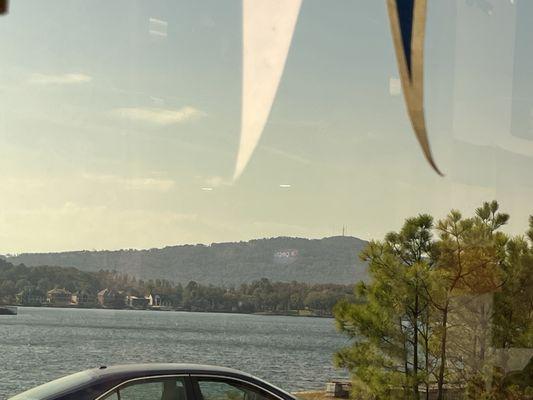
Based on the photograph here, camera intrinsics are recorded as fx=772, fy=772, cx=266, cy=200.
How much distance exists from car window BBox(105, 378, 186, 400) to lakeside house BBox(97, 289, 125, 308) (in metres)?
7.94

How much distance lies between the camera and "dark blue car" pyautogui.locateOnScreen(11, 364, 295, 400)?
3.26 metres

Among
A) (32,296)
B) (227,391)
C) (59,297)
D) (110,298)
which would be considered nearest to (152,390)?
(227,391)

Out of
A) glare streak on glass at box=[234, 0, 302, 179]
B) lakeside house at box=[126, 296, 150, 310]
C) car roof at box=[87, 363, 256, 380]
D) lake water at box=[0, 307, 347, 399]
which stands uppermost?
glare streak on glass at box=[234, 0, 302, 179]

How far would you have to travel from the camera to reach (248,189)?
54.3ft

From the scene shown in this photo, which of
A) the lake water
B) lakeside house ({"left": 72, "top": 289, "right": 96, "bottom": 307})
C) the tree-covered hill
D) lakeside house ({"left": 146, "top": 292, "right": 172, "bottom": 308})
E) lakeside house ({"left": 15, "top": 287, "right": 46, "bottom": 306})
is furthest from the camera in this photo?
the lake water

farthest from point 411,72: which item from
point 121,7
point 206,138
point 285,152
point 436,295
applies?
point 285,152

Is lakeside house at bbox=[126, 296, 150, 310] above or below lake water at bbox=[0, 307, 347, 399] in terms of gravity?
above

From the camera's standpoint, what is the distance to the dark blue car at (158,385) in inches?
128

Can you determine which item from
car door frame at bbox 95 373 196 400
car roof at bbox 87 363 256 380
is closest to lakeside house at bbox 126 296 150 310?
car roof at bbox 87 363 256 380

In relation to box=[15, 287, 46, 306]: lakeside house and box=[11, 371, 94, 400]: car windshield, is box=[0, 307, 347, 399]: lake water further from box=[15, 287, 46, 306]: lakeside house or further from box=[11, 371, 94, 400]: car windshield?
box=[11, 371, 94, 400]: car windshield

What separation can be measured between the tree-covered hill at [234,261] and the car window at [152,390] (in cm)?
610

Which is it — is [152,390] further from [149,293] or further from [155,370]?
[149,293]

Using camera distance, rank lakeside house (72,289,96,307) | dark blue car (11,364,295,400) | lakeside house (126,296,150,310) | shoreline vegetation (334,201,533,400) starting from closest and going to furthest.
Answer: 1. dark blue car (11,364,295,400)
2. shoreline vegetation (334,201,533,400)
3. lakeside house (72,289,96,307)
4. lakeside house (126,296,150,310)

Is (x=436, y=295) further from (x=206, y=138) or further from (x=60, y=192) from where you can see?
(x=60, y=192)
